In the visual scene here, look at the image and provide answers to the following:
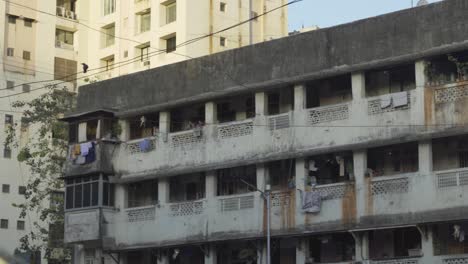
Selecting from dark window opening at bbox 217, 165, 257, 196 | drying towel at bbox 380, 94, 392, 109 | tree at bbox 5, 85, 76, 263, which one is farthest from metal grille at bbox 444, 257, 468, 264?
tree at bbox 5, 85, 76, 263

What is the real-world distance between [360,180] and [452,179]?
278 centimetres

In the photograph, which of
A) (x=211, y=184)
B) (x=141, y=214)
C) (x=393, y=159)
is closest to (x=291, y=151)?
(x=393, y=159)

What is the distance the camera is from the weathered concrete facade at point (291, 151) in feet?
72.3

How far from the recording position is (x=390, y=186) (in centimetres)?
2253

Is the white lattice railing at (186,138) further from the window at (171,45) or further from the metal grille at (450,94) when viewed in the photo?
the window at (171,45)

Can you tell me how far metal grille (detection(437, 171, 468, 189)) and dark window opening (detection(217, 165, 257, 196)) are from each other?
6.52 meters

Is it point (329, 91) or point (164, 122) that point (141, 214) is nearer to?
→ point (164, 122)

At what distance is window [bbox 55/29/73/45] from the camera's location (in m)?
50.0

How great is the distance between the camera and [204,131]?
2708 cm

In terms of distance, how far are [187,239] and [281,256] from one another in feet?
10.2

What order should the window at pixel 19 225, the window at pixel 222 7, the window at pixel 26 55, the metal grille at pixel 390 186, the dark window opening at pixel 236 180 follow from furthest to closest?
the window at pixel 26 55 < the window at pixel 19 225 < the window at pixel 222 7 < the dark window opening at pixel 236 180 < the metal grille at pixel 390 186

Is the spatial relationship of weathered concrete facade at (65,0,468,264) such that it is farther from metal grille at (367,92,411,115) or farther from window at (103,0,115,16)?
window at (103,0,115,16)

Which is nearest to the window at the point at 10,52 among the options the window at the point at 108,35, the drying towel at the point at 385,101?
the window at the point at 108,35

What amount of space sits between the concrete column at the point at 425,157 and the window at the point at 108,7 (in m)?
29.4
